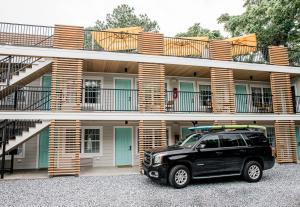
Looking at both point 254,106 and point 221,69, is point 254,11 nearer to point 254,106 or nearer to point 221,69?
point 254,106

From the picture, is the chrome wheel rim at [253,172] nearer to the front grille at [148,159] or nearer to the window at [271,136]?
the front grille at [148,159]

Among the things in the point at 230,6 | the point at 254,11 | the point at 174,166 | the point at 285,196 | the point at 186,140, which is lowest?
the point at 285,196

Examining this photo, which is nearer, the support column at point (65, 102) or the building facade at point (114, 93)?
the support column at point (65, 102)

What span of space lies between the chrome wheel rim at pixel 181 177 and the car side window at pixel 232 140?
1.92 metres

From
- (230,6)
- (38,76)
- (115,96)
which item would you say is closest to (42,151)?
(38,76)

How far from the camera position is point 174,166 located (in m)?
8.45

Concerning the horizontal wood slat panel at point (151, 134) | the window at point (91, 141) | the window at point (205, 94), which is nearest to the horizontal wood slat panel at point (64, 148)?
the window at point (91, 141)

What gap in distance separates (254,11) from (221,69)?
10718 millimetres

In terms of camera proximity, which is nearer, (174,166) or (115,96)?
(174,166)

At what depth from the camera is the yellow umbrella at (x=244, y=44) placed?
570 inches

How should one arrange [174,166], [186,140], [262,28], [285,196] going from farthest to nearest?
[262,28], [186,140], [174,166], [285,196]

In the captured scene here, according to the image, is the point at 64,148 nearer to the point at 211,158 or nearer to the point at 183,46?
the point at 211,158

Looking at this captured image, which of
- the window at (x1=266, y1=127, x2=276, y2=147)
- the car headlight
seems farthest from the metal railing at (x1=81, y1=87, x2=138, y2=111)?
the window at (x1=266, y1=127, x2=276, y2=147)

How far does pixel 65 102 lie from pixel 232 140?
7552 millimetres
